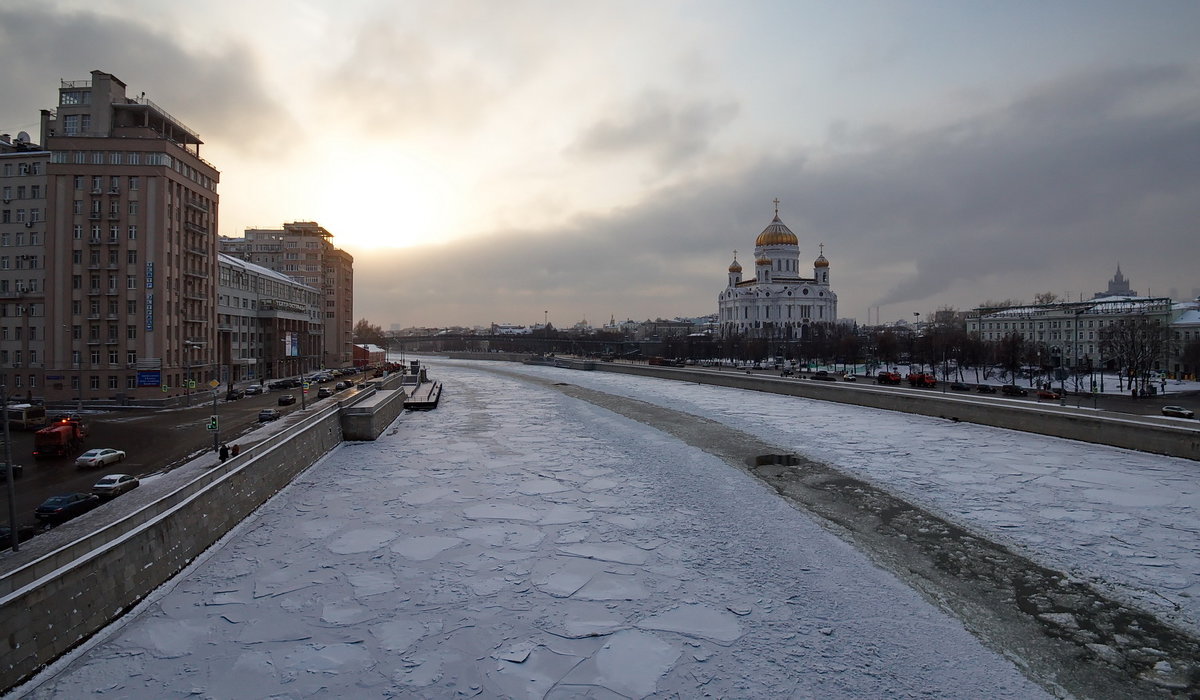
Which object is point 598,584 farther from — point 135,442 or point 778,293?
point 778,293

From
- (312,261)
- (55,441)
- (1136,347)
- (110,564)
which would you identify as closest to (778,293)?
(1136,347)

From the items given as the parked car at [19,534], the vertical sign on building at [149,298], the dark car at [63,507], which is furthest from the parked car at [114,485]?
the vertical sign on building at [149,298]

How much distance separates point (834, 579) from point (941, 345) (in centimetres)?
6451

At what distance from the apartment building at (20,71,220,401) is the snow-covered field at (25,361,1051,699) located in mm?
28472

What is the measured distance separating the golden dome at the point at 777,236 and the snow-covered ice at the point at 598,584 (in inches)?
4082

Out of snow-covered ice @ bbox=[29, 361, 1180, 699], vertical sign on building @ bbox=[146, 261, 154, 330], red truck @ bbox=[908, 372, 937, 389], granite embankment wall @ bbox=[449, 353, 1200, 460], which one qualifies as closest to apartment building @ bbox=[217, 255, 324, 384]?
vertical sign on building @ bbox=[146, 261, 154, 330]

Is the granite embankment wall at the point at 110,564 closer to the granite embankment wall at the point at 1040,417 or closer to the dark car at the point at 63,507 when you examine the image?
the dark car at the point at 63,507

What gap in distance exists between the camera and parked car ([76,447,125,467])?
19547 mm

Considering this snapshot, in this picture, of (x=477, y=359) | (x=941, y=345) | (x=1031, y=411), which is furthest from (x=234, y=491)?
(x=477, y=359)

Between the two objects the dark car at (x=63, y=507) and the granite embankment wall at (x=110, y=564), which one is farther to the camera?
the dark car at (x=63, y=507)

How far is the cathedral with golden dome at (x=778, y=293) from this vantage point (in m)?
114

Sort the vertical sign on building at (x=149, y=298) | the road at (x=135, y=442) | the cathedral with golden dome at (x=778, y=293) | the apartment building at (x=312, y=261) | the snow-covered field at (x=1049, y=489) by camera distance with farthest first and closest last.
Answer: the cathedral with golden dome at (x=778, y=293), the apartment building at (x=312, y=261), the vertical sign on building at (x=149, y=298), the road at (x=135, y=442), the snow-covered field at (x=1049, y=489)

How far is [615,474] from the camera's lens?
17.1 m

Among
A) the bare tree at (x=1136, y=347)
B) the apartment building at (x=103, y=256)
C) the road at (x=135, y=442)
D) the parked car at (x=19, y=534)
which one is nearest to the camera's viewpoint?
the parked car at (x=19, y=534)
